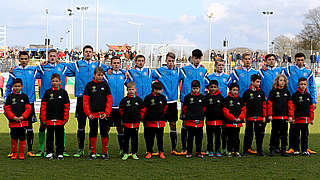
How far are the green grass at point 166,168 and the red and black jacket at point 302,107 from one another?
2.54 ft

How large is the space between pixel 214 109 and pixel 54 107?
2996mm

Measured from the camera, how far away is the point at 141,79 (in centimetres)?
843

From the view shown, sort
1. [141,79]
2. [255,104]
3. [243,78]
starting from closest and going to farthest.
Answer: [255,104] → [141,79] → [243,78]

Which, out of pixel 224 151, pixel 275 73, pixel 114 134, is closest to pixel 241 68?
pixel 275 73

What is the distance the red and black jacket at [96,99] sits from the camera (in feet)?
25.4

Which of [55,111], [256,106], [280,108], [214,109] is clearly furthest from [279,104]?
[55,111]

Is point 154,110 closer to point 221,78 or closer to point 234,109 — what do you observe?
point 234,109

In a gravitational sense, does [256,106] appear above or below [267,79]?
below

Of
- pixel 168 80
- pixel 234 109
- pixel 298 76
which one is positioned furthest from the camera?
pixel 298 76

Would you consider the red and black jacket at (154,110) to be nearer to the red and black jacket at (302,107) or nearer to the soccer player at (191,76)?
the soccer player at (191,76)

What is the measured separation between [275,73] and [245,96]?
3.29 feet

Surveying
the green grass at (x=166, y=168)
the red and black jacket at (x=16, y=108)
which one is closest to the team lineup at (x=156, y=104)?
the red and black jacket at (x=16, y=108)

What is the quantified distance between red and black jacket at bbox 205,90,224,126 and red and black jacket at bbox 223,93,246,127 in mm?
118

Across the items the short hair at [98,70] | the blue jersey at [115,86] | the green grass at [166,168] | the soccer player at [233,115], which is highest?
the short hair at [98,70]
